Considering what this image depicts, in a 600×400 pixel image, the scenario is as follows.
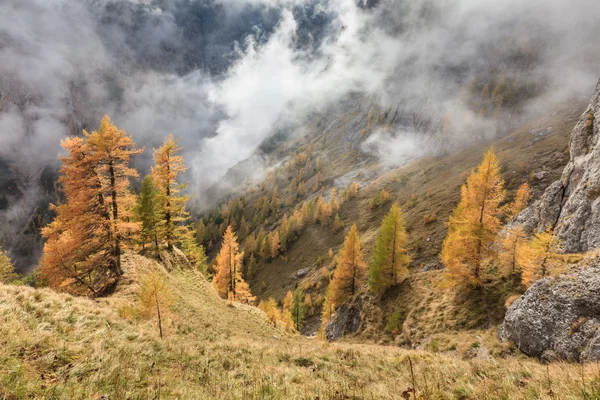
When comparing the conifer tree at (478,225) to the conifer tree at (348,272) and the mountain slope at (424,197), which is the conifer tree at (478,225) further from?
the conifer tree at (348,272)

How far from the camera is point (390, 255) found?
124ft

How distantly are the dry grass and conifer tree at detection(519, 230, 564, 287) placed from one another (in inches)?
543

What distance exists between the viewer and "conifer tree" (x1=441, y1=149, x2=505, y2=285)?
2603 cm

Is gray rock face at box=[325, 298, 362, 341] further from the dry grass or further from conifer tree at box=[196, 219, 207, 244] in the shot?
conifer tree at box=[196, 219, 207, 244]

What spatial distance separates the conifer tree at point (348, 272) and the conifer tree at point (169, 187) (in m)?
25.8

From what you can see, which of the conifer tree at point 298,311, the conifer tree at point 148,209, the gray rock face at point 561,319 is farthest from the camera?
the conifer tree at point 298,311

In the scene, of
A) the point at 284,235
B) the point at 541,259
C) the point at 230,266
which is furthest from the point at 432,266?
the point at 284,235

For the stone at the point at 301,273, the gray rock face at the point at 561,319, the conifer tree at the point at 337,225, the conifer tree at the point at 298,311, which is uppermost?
the conifer tree at the point at 337,225

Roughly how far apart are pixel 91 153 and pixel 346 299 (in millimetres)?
41624

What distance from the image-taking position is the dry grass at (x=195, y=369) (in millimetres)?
5922

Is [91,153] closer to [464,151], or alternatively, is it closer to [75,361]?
[75,361]

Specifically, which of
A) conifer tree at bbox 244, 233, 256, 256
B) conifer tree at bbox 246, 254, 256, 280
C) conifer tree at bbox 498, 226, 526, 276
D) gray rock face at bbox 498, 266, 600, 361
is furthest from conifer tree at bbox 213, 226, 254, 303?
conifer tree at bbox 244, 233, 256, 256

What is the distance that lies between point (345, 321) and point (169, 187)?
3272cm

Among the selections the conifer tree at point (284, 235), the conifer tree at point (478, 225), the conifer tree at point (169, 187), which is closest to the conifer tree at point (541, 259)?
the conifer tree at point (478, 225)
